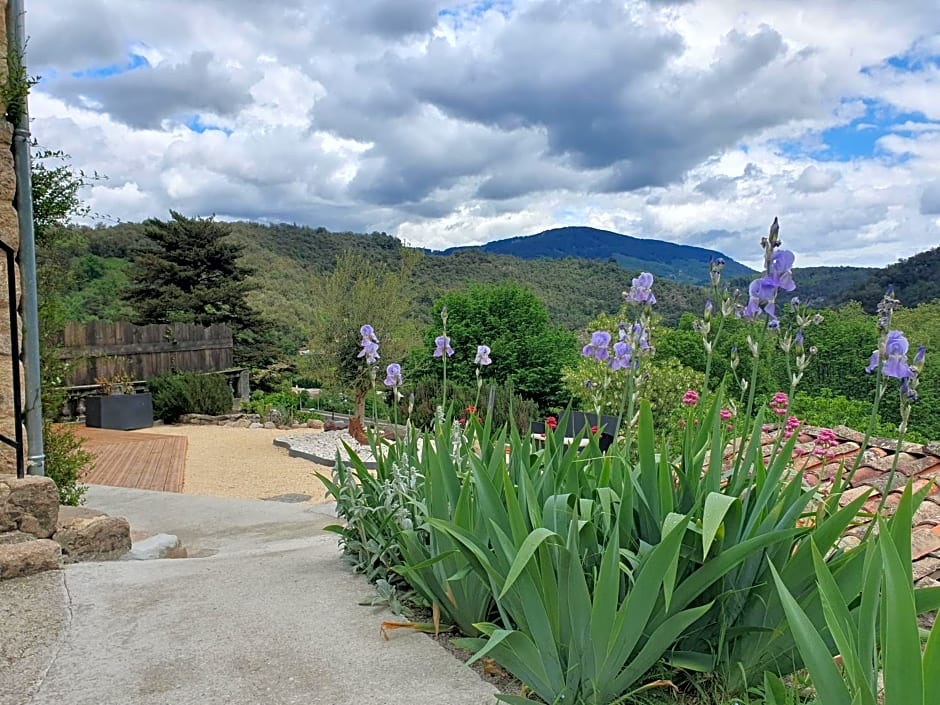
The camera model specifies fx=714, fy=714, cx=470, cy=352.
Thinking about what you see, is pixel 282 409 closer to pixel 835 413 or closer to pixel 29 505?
pixel 835 413

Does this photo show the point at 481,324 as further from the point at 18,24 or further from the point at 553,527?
the point at 553,527

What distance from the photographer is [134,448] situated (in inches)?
375

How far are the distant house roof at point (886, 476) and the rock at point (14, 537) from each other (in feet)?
11.6

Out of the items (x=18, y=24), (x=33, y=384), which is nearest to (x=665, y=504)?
(x=33, y=384)

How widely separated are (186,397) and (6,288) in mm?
10369

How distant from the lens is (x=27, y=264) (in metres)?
3.55

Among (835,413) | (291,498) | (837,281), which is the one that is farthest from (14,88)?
(837,281)

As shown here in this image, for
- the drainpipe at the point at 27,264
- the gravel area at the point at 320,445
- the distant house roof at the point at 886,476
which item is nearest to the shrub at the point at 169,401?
the gravel area at the point at 320,445

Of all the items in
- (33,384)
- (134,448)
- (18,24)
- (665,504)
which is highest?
(18,24)

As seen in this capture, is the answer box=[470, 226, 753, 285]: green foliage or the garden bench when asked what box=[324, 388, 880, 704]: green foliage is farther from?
box=[470, 226, 753, 285]: green foliage

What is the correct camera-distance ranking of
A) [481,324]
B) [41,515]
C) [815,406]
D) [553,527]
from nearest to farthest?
[553,527] < [41,515] < [815,406] < [481,324]

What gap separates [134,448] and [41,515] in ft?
21.8

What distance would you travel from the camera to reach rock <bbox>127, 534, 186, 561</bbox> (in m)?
3.90

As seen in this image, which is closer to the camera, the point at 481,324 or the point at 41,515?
the point at 41,515
